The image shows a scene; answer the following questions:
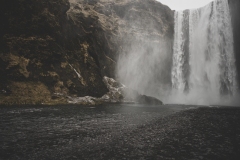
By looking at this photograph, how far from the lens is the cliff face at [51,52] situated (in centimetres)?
3544

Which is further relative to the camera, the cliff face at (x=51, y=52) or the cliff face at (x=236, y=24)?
the cliff face at (x=236, y=24)

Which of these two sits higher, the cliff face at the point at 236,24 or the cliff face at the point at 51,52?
the cliff face at the point at 236,24

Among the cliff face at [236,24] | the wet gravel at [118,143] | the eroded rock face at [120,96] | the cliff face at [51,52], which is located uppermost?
the cliff face at [236,24]

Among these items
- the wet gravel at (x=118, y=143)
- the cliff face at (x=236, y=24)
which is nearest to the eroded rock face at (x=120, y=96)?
the wet gravel at (x=118, y=143)

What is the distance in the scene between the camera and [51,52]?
41750mm

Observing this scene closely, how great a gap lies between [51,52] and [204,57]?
49362 millimetres

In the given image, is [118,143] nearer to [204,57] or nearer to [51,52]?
[51,52]

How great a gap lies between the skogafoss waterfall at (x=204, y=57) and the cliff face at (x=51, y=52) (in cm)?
2543

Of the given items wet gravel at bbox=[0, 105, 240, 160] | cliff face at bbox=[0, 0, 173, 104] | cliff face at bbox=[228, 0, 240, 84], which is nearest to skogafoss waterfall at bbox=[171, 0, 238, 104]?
cliff face at bbox=[228, 0, 240, 84]

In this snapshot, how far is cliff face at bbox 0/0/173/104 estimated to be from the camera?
3544 centimetres

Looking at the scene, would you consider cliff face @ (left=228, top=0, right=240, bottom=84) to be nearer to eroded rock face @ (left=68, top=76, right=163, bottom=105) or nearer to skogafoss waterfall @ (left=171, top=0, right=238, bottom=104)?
skogafoss waterfall @ (left=171, top=0, right=238, bottom=104)

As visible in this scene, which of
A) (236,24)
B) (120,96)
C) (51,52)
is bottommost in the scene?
(120,96)

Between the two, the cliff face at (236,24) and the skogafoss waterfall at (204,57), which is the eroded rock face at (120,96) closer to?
the skogafoss waterfall at (204,57)

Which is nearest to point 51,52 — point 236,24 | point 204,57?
point 204,57
